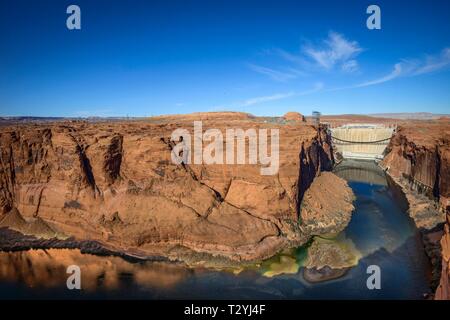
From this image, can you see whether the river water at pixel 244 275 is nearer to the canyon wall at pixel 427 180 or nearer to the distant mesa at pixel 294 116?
the canyon wall at pixel 427 180

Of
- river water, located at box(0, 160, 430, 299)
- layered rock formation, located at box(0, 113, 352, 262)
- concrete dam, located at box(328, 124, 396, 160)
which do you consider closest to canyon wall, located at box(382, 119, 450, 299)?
river water, located at box(0, 160, 430, 299)

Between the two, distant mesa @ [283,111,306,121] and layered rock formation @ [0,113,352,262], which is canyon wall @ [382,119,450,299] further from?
distant mesa @ [283,111,306,121]

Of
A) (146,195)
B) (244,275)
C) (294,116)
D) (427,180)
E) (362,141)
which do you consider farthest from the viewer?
(294,116)

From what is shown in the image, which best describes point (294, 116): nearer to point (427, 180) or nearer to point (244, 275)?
point (427, 180)

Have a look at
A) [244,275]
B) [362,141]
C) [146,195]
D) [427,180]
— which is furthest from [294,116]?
[244,275]

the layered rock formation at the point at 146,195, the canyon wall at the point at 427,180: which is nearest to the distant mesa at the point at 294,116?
the canyon wall at the point at 427,180

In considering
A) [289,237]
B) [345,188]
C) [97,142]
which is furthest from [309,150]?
[97,142]
